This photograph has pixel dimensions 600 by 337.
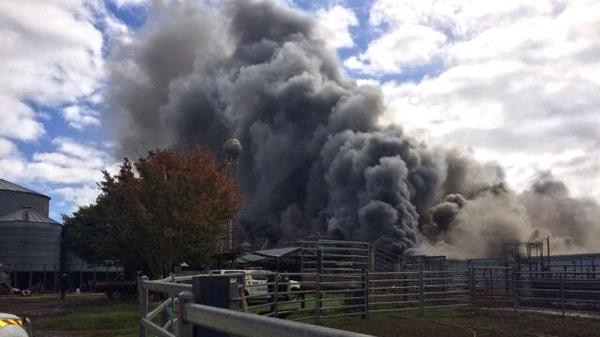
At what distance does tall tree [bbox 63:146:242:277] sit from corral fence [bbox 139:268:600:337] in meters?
3.42

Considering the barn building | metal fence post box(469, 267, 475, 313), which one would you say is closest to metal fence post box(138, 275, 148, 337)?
metal fence post box(469, 267, 475, 313)

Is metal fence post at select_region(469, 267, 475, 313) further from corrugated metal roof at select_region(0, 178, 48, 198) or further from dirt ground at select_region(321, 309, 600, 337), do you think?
corrugated metal roof at select_region(0, 178, 48, 198)

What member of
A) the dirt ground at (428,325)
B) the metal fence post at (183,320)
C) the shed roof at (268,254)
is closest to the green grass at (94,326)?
the dirt ground at (428,325)

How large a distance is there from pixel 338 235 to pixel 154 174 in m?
33.4

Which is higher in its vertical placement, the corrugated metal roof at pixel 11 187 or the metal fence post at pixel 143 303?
the corrugated metal roof at pixel 11 187

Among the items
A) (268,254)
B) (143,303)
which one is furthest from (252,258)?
(143,303)

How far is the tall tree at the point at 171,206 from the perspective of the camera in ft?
92.8

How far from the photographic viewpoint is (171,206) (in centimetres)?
2841

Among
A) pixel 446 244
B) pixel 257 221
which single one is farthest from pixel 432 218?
pixel 257 221

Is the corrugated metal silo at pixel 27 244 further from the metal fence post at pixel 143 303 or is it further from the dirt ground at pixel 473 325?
the metal fence post at pixel 143 303

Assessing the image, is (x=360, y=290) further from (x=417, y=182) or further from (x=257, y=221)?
(x=257, y=221)

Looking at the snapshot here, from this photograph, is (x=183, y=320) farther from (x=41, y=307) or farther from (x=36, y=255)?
(x=36, y=255)

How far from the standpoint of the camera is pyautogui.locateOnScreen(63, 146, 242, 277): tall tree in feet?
92.8

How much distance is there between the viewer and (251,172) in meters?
85.1
